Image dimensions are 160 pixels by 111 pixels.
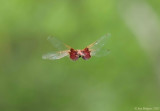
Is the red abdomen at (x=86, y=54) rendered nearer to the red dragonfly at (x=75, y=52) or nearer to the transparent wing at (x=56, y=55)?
the red dragonfly at (x=75, y=52)

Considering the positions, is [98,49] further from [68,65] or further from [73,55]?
[68,65]

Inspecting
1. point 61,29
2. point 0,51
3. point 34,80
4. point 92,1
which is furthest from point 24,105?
point 92,1

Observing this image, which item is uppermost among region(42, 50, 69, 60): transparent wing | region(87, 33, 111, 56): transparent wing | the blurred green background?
the blurred green background

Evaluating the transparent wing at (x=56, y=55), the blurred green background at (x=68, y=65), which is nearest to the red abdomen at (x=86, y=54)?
the transparent wing at (x=56, y=55)

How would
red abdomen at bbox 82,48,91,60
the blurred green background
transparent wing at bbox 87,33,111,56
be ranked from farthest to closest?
1. the blurred green background
2. transparent wing at bbox 87,33,111,56
3. red abdomen at bbox 82,48,91,60

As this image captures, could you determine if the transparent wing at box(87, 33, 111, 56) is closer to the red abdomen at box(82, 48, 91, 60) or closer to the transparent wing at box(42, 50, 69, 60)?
the red abdomen at box(82, 48, 91, 60)

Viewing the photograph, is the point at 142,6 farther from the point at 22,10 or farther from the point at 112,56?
the point at 22,10

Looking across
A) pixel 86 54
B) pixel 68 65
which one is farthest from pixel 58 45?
pixel 68 65

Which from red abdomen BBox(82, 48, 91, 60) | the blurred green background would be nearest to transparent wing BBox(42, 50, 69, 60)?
red abdomen BBox(82, 48, 91, 60)
